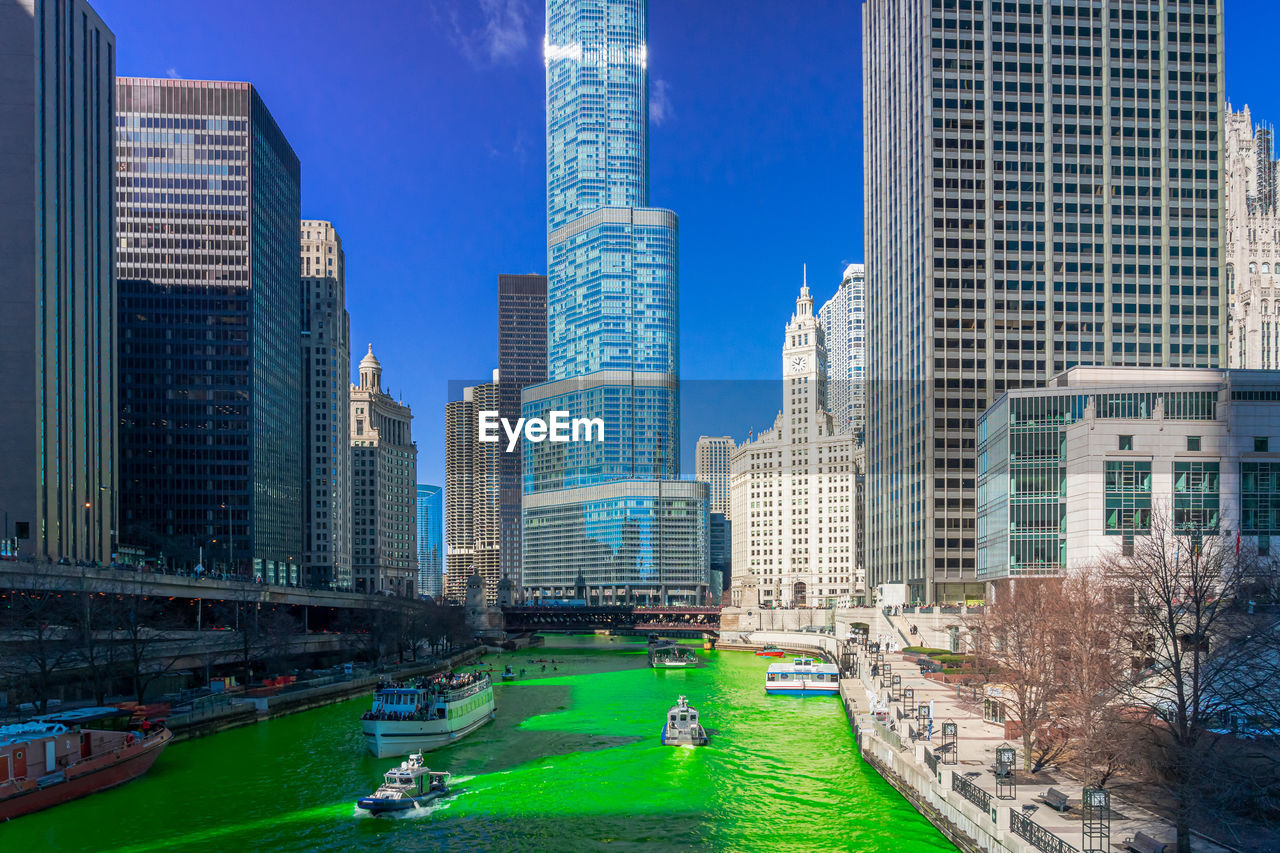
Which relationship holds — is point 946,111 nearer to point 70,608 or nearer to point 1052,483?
point 1052,483

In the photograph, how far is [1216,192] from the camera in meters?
155

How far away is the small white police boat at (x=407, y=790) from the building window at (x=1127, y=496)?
5861 centimetres

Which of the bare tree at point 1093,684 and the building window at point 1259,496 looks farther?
the building window at point 1259,496

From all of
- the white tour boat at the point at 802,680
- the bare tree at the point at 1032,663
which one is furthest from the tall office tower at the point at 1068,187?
the bare tree at the point at 1032,663

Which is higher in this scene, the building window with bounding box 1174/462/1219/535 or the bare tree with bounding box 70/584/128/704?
the building window with bounding box 1174/462/1219/535

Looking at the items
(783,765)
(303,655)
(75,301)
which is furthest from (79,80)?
(783,765)

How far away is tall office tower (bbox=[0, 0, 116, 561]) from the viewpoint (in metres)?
131

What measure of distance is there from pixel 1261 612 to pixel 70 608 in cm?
8793

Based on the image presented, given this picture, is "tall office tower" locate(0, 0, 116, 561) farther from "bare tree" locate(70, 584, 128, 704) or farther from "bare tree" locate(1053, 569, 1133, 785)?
"bare tree" locate(1053, 569, 1133, 785)

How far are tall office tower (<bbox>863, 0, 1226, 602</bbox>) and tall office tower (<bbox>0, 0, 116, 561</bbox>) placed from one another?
4673 inches

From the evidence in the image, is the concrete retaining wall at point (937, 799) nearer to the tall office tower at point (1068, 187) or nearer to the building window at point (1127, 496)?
the building window at point (1127, 496)

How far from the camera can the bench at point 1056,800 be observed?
42.6 metres

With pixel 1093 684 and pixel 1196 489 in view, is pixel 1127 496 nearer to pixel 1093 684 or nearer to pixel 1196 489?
pixel 1196 489

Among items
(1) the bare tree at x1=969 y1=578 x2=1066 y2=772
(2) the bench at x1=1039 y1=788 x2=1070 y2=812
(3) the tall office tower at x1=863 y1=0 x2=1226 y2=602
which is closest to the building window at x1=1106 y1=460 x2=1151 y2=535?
(1) the bare tree at x1=969 y1=578 x2=1066 y2=772
